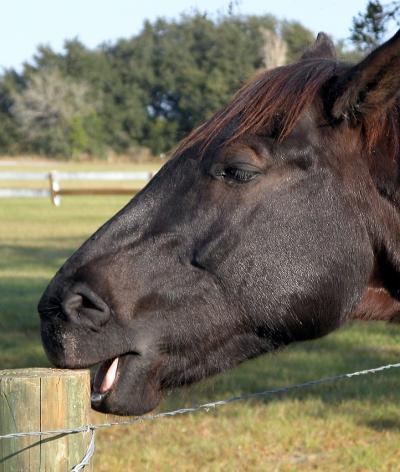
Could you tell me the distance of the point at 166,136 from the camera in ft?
87.5

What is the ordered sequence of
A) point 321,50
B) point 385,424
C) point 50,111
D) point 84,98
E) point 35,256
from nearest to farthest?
point 321,50, point 385,424, point 35,256, point 84,98, point 50,111

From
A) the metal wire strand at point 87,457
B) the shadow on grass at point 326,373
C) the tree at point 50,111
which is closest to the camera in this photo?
the metal wire strand at point 87,457

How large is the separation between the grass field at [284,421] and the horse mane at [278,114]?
81 centimetres

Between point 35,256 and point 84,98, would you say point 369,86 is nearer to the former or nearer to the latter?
point 35,256

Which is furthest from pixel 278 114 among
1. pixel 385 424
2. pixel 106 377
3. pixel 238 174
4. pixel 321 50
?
pixel 385 424

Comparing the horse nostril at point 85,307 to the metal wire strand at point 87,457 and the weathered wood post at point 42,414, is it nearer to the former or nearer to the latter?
the weathered wood post at point 42,414

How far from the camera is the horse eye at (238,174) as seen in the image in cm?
236

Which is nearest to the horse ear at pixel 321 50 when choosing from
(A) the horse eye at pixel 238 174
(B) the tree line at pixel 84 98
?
(A) the horse eye at pixel 238 174

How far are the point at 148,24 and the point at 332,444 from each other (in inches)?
1484

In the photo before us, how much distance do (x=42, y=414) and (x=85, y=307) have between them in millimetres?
332

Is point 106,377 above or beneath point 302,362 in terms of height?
above

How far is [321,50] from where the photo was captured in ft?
9.67

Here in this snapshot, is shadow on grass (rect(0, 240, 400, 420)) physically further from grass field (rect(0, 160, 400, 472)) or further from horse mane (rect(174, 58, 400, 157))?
horse mane (rect(174, 58, 400, 157))

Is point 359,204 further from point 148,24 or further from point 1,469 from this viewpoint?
point 148,24
